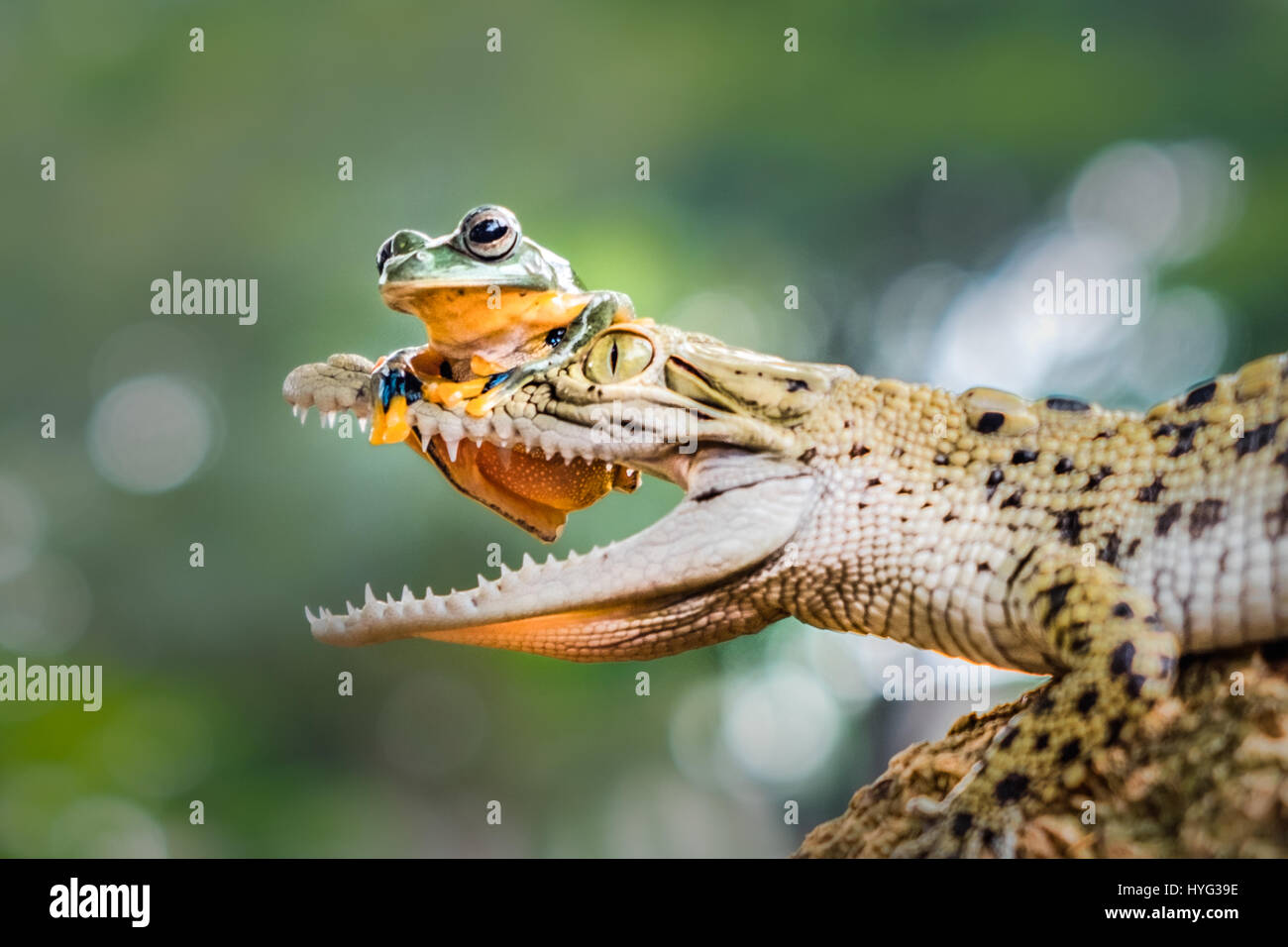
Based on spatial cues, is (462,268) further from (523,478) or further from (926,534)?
(926,534)

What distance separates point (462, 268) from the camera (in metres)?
1.43

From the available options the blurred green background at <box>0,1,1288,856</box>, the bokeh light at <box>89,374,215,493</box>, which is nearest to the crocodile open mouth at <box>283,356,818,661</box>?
the blurred green background at <box>0,1,1288,856</box>

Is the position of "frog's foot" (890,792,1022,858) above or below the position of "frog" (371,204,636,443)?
below

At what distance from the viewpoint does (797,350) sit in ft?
8.73

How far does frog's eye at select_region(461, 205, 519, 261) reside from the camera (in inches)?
56.4

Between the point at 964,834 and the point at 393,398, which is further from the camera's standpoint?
the point at 393,398

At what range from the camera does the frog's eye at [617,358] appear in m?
1.41

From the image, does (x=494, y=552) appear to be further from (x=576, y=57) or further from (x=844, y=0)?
(x=844, y=0)

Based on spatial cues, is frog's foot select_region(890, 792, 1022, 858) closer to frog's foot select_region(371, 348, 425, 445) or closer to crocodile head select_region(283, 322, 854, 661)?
crocodile head select_region(283, 322, 854, 661)

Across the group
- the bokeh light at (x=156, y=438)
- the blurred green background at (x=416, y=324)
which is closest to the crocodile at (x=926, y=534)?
the blurred green background at (x=416, y=324)

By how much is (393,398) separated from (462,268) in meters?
0.21

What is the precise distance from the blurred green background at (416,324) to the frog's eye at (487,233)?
1.34 meters

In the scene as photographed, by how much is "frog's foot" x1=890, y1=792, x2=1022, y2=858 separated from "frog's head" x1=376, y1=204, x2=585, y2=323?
0.90 m

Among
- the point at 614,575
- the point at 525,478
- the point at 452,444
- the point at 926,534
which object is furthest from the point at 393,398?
the point at 926,534
